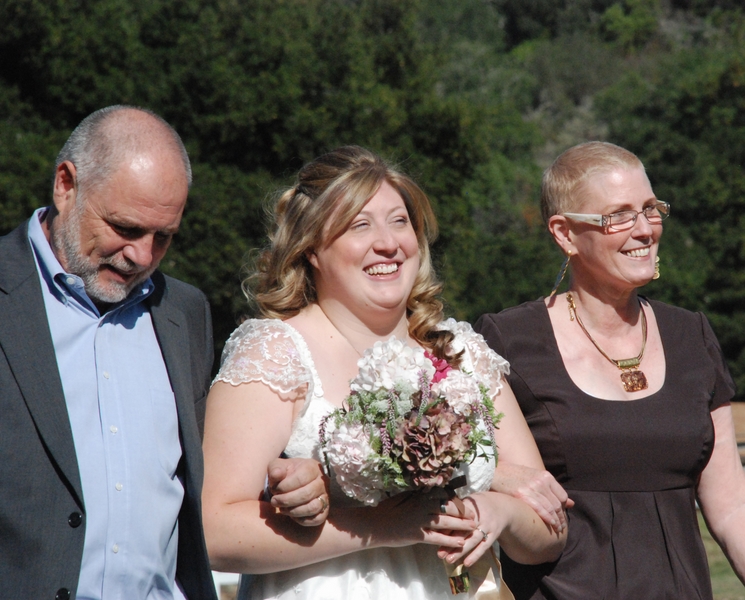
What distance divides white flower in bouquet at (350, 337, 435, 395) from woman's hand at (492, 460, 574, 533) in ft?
2.50

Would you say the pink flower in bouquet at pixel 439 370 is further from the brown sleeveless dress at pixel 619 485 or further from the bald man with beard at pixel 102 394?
the brown sleeveless dress at pixel 619 485

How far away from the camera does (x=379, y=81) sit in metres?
22.0

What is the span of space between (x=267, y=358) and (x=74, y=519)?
88 centimetres

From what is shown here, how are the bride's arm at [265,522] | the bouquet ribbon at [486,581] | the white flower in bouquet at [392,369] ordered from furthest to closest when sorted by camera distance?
1. the bouquet ribbon at [486,581]
2. the bride's arm at [265,522]
3. the white flower in bouquet at [392,369]

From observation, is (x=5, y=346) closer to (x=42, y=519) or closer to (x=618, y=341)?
(x=42, y=519)

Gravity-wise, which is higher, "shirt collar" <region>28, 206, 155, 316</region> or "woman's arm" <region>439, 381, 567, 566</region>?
"shirt collar" <region>28, 206, 155, 316</region>

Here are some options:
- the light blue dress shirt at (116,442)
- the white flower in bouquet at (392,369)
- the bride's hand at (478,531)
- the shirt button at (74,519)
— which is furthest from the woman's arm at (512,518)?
the shirt button at (74,519)

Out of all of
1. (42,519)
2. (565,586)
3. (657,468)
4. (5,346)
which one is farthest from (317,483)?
(657,468)

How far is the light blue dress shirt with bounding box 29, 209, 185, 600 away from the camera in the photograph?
2.91 metres

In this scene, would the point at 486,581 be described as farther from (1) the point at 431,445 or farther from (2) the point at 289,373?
(2) the point at 289,373

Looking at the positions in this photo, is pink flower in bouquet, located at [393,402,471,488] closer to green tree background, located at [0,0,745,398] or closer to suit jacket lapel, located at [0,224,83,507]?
suit jacket lapel, located at [0,224,83,507]

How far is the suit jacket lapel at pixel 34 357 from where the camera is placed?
279 centimetres

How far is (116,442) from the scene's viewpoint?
297 centimetres

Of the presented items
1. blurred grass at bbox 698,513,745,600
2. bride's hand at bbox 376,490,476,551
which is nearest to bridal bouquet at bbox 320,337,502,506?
bride's hand at bbox 376,490,476,551
